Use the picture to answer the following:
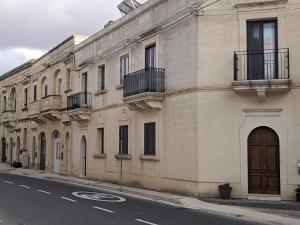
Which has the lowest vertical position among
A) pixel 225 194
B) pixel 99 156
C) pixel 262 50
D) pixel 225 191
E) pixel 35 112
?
pixel 225 194

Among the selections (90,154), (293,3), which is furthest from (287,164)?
(90,154)

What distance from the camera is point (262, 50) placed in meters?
17.8

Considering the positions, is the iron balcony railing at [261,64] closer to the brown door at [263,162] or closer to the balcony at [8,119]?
the brown door at [263,162]

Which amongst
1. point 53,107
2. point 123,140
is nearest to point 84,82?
point 53,107

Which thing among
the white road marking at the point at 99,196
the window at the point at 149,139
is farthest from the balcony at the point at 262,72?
the white road marking at the point at 99,196

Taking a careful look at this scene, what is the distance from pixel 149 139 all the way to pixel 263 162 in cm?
596

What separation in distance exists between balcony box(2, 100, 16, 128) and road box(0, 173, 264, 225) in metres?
27.3

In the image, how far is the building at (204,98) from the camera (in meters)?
17.3

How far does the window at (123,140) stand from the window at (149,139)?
2.08 metres

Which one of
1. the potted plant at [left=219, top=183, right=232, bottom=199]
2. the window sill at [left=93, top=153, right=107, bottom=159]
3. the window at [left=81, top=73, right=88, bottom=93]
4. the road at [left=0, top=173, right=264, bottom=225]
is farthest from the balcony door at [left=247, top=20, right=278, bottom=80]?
the window at [left=81, top=73, right=88, bottom=93]

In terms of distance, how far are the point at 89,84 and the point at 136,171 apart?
806 centimetres

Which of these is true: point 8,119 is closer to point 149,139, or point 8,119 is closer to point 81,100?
point 81,100

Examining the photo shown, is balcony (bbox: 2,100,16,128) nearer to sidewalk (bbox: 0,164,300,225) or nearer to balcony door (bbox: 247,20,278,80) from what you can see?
sidewalk (bbox: 0,164,300,225)

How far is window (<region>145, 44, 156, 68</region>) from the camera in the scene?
21802 millimetres
